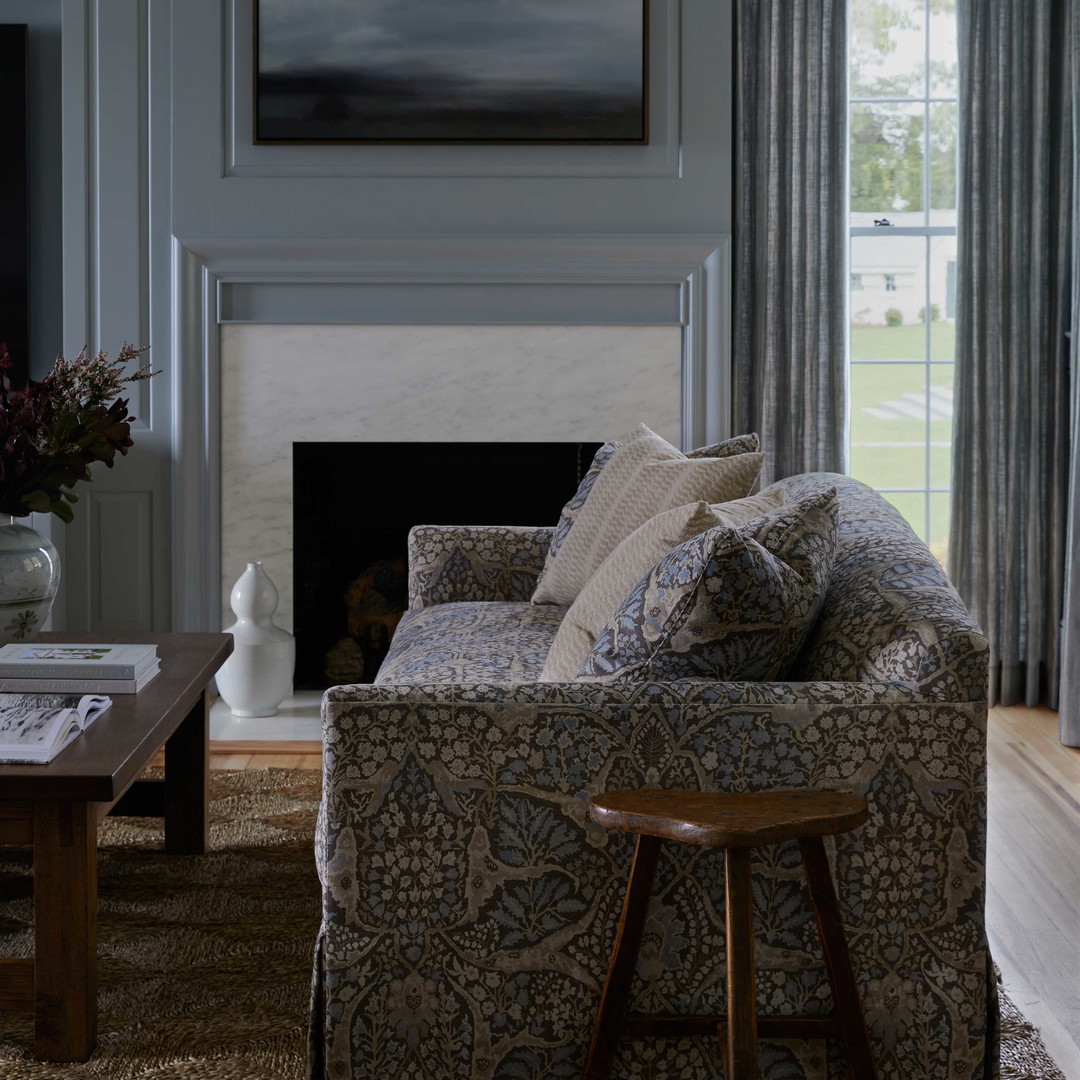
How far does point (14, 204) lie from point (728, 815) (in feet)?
12.7

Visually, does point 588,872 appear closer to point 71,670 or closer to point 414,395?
point 71,670

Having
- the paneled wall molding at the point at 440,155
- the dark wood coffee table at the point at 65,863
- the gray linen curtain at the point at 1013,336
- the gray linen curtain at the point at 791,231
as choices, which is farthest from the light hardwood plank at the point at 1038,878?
the paneled wall molding at the point at 440,155

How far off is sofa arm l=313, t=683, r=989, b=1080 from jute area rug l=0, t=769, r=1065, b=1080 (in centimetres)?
34

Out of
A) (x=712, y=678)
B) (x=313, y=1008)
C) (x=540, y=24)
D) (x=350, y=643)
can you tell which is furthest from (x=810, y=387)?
(x=313, y=1008)

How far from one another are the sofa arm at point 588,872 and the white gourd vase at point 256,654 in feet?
7.54

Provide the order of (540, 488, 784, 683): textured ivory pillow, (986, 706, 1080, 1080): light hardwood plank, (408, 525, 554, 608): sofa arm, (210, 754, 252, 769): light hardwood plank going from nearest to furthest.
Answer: (540, 488, 784, 683): textured ivory pillow < (986, 706, 1080, 1080): light hardwood plank < (408, 525, 554, 608): sofa arm < (210, 754, 252, 769): light hardwood plank

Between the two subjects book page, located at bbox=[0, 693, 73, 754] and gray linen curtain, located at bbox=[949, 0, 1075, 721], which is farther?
gray linen curtain, located at bbox=[949, 0, 1075, 721]

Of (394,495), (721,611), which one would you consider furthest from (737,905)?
(394,495)

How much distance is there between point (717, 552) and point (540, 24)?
9.90ft

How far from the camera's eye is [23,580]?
7.93 ft

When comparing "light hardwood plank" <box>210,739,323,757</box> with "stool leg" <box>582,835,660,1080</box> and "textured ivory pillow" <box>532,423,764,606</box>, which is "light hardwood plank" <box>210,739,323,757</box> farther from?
"stool leg" <box>582,835,660,1080</box>

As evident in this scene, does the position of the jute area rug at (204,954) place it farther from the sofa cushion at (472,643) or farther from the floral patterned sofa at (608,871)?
the sofa cushion at (472,643)

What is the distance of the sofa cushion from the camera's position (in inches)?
91.6

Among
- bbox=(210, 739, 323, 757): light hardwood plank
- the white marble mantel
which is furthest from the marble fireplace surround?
bbox=(210, 739, 323, 757): light hardwood plank
